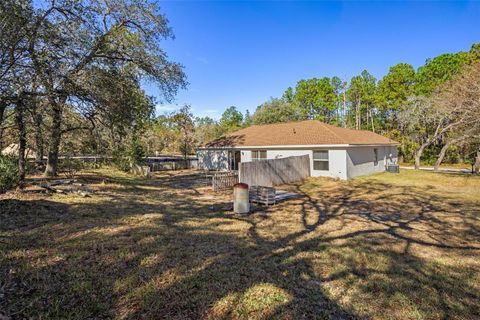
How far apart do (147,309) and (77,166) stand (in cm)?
1435

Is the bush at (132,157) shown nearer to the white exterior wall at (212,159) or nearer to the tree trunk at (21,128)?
the white exterior wall at (212,159)

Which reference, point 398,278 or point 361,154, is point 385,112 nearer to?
point 361,154

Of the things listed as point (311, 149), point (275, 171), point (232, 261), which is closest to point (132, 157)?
point (275, 171)

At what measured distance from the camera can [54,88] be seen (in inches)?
361

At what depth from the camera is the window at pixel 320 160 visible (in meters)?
16.6

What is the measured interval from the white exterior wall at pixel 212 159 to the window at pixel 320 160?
801 centimetres

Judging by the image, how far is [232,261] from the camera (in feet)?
15.9

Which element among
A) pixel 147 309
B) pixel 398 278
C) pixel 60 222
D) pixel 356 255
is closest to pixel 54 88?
pixel 60 222

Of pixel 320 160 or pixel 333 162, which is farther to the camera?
pixel 320 160

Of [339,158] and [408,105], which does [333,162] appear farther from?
[408,105]

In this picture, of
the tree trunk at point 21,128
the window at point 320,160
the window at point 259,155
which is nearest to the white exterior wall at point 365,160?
the window at point 320,160

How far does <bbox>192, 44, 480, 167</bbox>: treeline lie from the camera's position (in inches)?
738

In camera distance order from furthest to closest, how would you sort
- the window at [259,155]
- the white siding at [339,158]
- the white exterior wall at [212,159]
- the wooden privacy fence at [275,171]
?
the white exterior wall at [212,159] < the window at [259,155] < the white siding at [339,158] < the wooden privacy fence at [275,171]

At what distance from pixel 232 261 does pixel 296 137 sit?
49.1 feet
